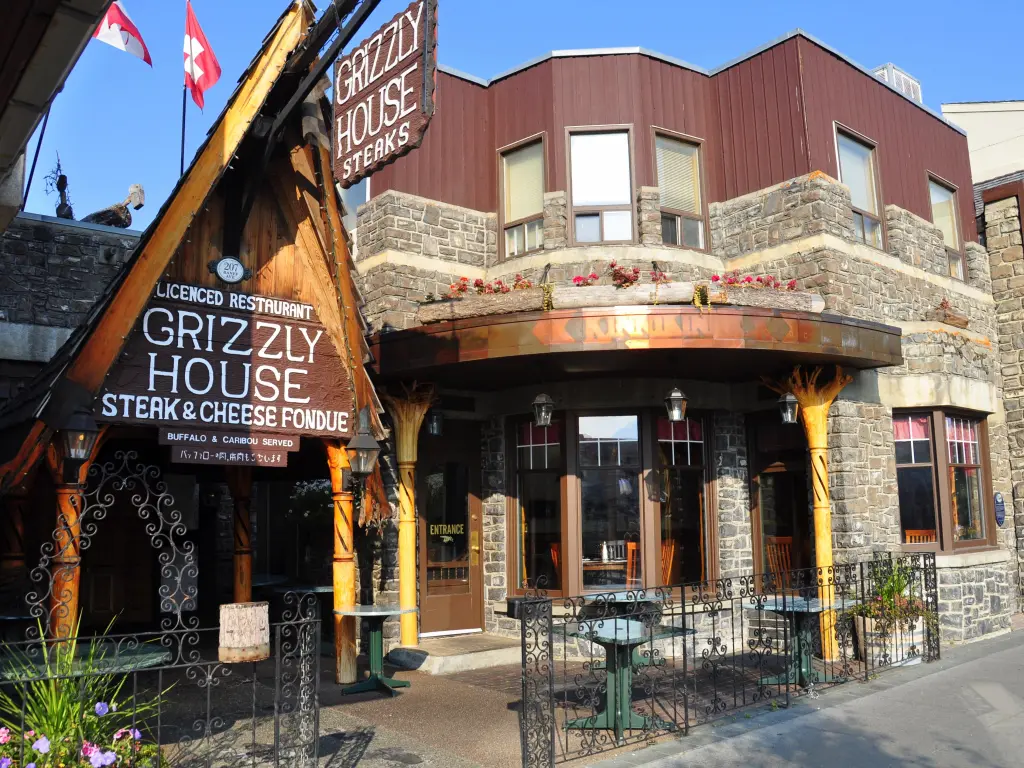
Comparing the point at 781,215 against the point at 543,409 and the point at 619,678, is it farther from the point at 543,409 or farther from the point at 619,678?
the point at 619,678

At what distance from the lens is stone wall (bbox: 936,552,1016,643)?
11.3m

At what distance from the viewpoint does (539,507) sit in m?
11.6

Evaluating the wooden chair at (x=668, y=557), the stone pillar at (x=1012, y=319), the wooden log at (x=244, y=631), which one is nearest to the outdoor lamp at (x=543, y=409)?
the wooden chair at (x=668, y=557)

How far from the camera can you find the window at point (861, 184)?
481 inches

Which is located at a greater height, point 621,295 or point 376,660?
point 621,295

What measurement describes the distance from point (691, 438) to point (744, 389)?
987 millimetres

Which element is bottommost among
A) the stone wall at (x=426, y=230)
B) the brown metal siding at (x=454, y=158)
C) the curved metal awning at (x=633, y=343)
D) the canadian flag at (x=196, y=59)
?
the curved metal awning at (x=633, y=343)

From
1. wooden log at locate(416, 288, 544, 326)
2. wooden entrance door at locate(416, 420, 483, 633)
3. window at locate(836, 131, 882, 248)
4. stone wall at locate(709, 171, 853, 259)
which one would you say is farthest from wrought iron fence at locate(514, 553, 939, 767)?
window at locate(836, 131, 882, 248)

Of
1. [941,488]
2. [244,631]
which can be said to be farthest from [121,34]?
[941,488]

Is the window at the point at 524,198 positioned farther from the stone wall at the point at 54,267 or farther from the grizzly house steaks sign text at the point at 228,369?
the stone wall at the point at 54,267

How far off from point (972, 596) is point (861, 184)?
19.2 feet

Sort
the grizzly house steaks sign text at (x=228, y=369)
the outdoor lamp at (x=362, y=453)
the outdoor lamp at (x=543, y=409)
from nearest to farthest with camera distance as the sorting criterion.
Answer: the grizzly house steaks sign text at (x=228, y=369)
the outdoor lamp at (x=362, y=453)
the outdoor lamp at (x=543, y=409)

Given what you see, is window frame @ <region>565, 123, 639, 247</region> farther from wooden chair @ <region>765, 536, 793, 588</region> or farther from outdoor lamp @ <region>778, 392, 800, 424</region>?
wooden chair @ <region>765, 536, 793, 588</region>

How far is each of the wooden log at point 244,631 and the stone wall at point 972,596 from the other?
8.57m
